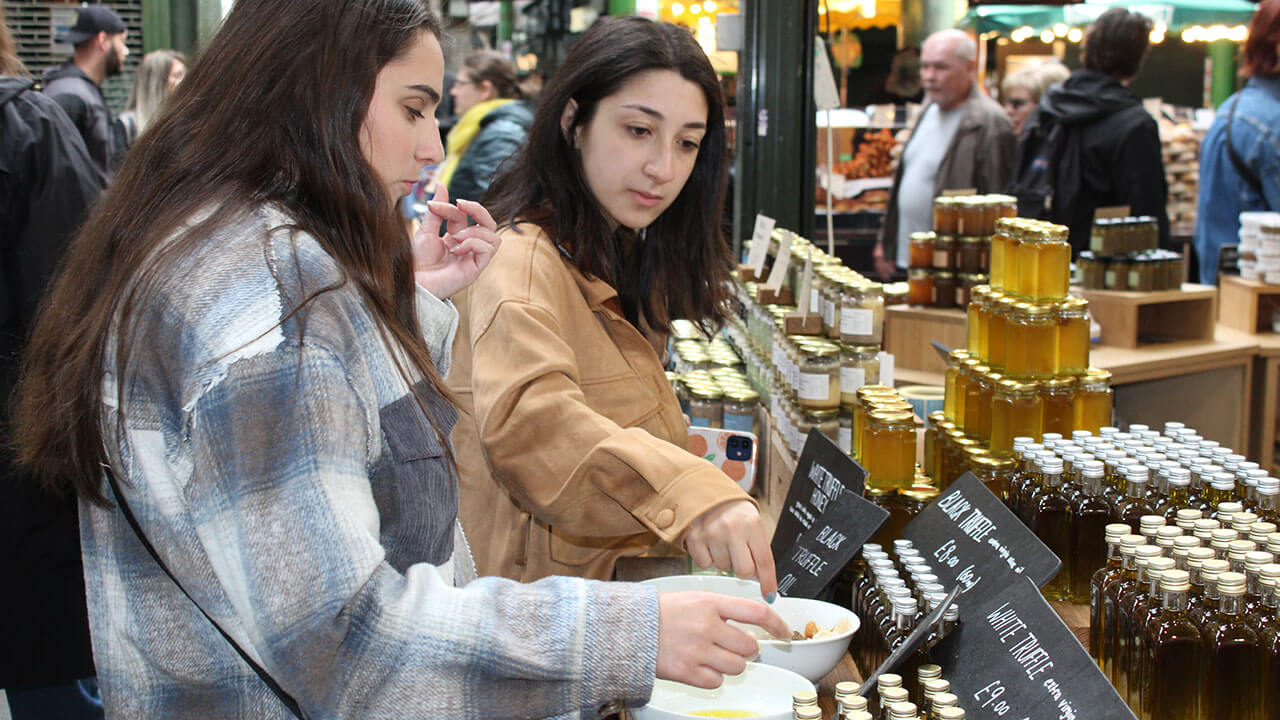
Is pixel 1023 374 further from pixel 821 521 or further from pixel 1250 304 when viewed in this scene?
pixel 1250 304

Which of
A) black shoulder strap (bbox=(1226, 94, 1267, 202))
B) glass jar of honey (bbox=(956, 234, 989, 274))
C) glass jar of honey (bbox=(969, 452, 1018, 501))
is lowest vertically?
glass jar of honey (bbox=(969, 452, 1018, 501))

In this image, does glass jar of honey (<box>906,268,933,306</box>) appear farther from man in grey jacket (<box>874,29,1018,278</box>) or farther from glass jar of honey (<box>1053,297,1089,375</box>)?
man in grey jacket (<box>874,29,1018,278</box>)

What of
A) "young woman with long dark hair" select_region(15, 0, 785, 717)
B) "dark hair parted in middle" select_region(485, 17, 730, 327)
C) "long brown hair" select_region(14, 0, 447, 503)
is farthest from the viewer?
"dark hair parted in middle" select_region(485, 17, 730, 327)

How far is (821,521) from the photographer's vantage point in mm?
2014

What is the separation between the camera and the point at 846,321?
9.06 ft

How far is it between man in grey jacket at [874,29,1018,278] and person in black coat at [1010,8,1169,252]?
54 centimetres

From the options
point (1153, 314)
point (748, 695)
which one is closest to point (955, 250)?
point (1153, 314)

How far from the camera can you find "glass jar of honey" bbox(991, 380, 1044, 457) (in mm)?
2414

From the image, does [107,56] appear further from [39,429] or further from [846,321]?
[39,429]

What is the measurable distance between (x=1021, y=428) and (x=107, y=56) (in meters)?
5.10

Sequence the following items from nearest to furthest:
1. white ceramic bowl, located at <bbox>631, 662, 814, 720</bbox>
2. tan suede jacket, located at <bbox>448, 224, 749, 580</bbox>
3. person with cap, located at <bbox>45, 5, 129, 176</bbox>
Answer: white ceramic bowl, located at <bbox>631, 662, 814, 720</bbox> → tan suede jacket, located at <bbox>448, 224, 749, 580</bbox> → person with cap, located at <bbox>45, 5, 129, 176</bbox>

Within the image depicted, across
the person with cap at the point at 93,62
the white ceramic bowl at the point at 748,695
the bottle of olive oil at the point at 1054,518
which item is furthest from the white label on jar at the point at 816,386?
the person with cap at the point at 93,62

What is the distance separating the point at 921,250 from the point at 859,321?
5.19 ft

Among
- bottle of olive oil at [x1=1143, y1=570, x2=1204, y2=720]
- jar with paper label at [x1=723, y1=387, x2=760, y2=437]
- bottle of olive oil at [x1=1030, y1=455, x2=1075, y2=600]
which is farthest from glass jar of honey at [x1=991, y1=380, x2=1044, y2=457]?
bottle of olive oil at [x1=1143, y1=570, x2=1204, y2=720]
